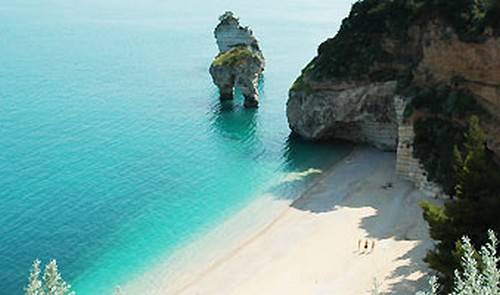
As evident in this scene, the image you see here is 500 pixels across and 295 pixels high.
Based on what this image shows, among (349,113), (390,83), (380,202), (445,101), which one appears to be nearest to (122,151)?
(349,113)

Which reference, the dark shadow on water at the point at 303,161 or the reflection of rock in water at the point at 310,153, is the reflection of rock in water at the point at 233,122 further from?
the reflection of rock in water at the point at 310,153

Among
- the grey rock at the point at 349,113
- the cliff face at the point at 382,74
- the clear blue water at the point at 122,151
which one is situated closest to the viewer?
the clear blue water at the point at 122,151

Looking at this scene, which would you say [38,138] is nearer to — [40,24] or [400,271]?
[400,271]

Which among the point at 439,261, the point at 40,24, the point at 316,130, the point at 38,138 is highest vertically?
the point at 40,24

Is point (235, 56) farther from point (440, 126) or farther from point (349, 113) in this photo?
point (440, 126)

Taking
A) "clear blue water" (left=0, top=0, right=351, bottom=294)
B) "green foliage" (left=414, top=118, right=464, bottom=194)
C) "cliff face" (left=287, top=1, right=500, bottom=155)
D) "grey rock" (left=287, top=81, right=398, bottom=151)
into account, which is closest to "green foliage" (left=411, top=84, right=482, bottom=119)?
"cliff face" (left=287, top=1, right=500, bottom=155)

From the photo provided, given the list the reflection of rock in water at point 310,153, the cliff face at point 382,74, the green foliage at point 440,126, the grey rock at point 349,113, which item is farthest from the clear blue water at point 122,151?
the green foliage at point 440,126

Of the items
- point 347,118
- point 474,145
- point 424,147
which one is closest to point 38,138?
point 347,118
